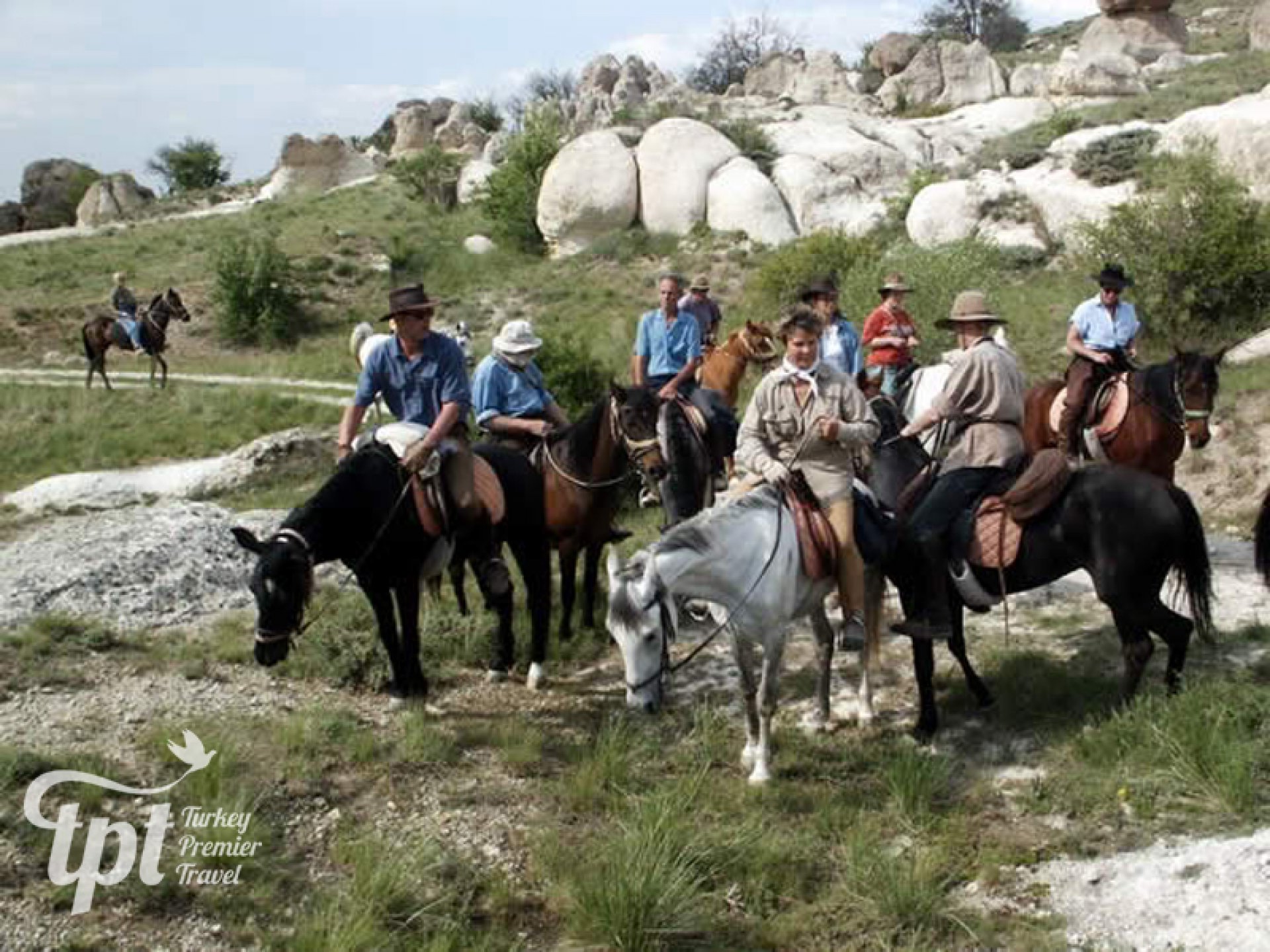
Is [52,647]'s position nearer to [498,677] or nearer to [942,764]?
[498,677]

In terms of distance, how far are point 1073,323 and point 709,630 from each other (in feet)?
18.4

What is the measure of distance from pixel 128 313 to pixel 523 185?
15.2 m

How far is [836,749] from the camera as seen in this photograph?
645 centimetres

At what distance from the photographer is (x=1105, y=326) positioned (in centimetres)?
974

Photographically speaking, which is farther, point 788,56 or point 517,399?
point 788,56

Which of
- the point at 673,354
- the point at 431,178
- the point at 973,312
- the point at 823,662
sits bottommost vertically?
the point at 823,662

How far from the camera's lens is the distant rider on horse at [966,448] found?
21.1 ft

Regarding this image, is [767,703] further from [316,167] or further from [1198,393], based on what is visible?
[316,167]

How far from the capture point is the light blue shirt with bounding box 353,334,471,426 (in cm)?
698

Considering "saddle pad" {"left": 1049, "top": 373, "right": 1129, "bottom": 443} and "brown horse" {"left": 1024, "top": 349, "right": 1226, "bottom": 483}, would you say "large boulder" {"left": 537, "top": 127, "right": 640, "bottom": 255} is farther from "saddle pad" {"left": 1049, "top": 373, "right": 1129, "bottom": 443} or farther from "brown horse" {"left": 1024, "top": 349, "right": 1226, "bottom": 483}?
"brown horse" {"left": 1024, "top": 349, "right": 1226, "bottom": 483}

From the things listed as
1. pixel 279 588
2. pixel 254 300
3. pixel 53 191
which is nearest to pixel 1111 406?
pixel 279 588

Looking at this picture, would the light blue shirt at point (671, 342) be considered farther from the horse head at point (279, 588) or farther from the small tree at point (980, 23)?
the small tree at point (980, 23)

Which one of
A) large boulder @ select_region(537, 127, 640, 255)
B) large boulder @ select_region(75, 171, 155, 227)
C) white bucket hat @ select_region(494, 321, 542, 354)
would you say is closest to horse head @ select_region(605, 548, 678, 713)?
white bucket hat @ select_region(494, 321, 542, 354)

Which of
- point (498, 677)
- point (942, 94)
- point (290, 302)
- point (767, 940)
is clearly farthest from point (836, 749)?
point (942, 94)
